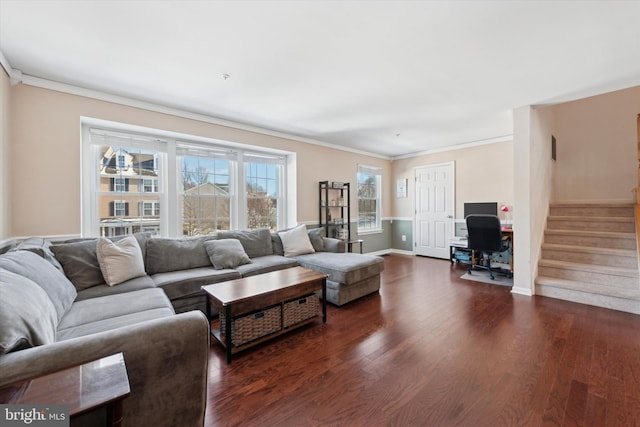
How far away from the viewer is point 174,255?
3.03 meters

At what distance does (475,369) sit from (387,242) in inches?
185

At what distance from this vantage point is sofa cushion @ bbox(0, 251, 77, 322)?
1622 millimetres

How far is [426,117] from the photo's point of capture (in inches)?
150

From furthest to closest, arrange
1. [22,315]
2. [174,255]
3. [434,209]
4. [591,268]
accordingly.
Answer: [434,209], [591,268], [174,255], [22,315]

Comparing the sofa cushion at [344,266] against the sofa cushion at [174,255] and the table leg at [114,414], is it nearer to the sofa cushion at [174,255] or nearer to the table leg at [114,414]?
the sofa cushion at [174,255]

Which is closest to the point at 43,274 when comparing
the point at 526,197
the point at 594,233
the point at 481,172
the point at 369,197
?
the point at 526,197

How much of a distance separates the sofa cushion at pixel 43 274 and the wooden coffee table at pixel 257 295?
911 millimetres

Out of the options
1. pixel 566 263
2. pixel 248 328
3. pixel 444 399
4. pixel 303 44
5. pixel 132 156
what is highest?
pixel 303 44

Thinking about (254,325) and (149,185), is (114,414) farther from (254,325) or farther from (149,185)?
(149,185)

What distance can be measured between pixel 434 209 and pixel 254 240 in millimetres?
3977

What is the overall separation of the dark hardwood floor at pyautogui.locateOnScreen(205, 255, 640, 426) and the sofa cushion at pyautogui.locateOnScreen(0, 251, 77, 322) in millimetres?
1094

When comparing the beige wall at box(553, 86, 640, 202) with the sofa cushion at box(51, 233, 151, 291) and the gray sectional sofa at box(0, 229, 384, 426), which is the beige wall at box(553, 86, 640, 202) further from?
the sofa cushion at box(51, 233, 151, 291)

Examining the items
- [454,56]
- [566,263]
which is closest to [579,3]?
[454,56]

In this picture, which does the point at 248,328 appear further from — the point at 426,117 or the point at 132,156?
the point at 426,117
